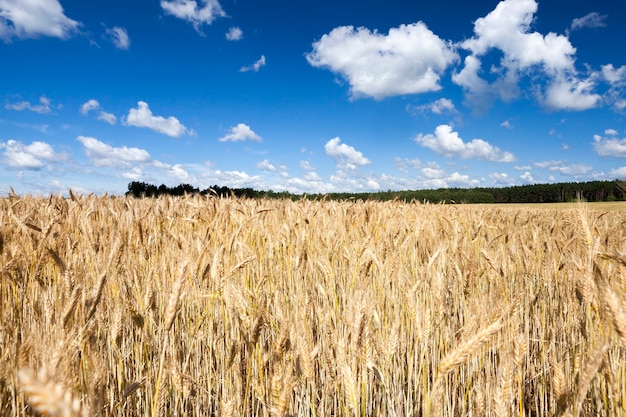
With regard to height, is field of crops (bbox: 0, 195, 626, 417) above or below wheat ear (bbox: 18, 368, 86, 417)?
below

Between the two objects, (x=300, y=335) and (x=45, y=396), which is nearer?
(x=45, y=396)

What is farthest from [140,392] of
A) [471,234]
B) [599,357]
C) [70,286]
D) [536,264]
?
[471,234]

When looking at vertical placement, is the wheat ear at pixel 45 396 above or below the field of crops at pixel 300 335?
above

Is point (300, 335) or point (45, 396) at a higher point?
point (45, 396)

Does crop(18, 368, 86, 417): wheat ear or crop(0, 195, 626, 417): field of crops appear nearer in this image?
crop(18, 368, 86, 417): wheat ear

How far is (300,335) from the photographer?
3.48 feet

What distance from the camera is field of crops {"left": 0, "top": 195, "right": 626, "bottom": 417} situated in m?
0.95

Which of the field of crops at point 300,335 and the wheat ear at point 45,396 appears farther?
the field of crops at point 300,335

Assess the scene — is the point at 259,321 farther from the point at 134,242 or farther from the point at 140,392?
the point at 134,242

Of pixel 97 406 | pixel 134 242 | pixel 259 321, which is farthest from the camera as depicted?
pixel 134 242

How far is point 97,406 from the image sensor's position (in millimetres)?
689

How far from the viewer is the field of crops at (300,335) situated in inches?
37.5

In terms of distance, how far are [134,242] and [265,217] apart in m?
1.97

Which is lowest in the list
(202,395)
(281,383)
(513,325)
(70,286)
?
(202,395)
